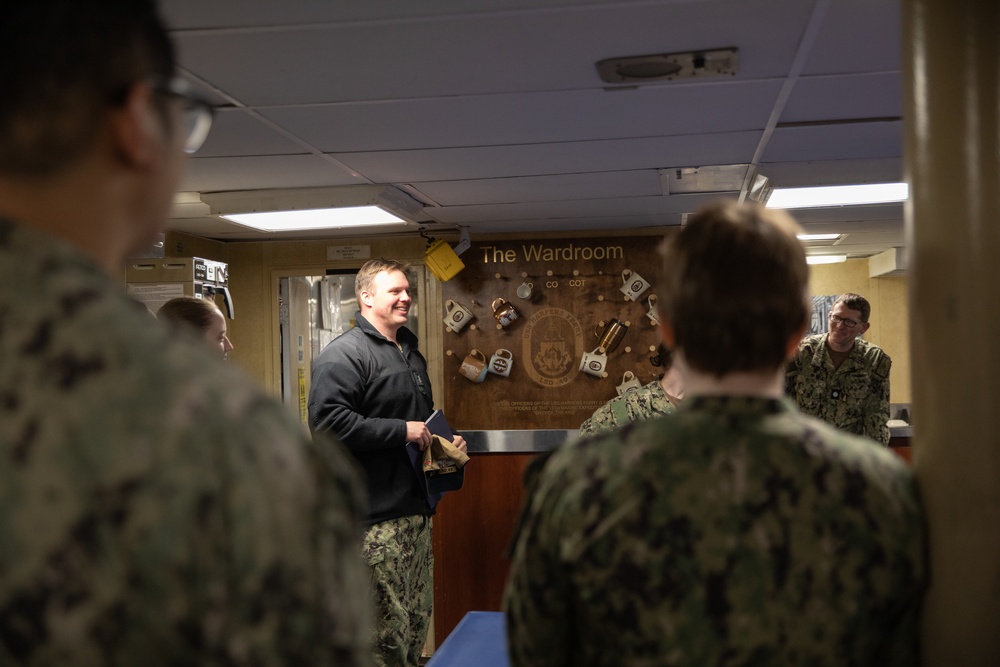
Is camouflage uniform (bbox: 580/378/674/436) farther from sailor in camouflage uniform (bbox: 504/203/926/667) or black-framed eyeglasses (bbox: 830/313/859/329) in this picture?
black-framed eyeglasses (bbox: 830/313/859/329)

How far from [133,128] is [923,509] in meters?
1.01

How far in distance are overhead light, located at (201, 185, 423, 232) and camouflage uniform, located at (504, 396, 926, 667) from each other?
285 centimetres

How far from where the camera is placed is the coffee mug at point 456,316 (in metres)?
5.48

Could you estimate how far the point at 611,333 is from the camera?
5.39m

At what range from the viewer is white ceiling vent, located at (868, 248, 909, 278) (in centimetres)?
630

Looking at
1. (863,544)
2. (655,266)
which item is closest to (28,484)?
(863,544)

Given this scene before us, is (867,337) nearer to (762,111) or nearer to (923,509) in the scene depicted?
(762,111)

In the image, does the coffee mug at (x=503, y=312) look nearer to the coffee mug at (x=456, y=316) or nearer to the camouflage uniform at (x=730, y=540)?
the coffee mug at (x=456, y=316)

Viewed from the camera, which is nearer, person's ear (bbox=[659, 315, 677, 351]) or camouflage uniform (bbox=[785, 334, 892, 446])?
person's ear (bbox=[659, 315, 677, 351])

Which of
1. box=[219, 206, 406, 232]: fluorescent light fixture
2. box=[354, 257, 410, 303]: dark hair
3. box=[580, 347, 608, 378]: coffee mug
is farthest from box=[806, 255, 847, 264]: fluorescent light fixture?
box=[354, 257, 410, 303]: dark hair

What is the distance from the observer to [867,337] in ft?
23.6

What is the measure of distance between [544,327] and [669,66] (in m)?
3.40

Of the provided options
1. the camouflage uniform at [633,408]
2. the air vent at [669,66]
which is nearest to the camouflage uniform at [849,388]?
the camouflage uniform at [633,408]

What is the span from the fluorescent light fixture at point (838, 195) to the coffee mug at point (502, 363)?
194 cm
